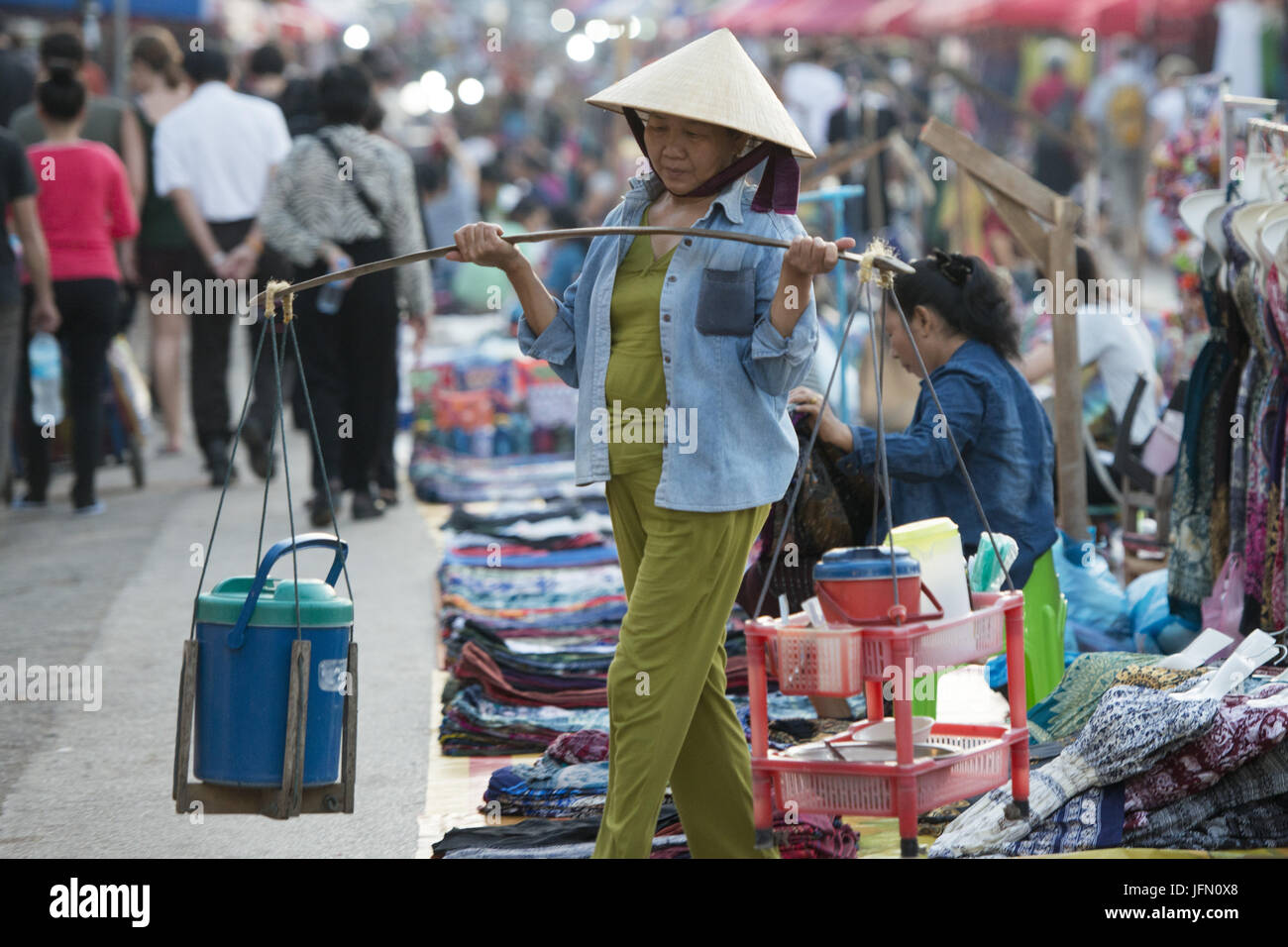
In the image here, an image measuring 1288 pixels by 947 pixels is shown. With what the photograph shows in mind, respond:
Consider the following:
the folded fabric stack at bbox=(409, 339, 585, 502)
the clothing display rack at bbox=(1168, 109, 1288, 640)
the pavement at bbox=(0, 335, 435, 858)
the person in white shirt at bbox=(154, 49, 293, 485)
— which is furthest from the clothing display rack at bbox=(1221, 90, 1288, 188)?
the person in white shirt at bbox=(154, 49, 293, 485)


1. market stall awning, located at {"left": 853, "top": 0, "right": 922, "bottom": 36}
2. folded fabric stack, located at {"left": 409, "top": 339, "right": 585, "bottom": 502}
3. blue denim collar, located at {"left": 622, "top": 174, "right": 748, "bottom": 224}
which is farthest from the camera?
market stall awning, located at {"left": 853, "top": 0, "right": 922, "bottom": 36}

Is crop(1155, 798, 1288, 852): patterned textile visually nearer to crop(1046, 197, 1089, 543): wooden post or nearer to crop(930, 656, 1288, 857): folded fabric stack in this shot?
crop(930, 656, 1288, 857): folded fabric stack

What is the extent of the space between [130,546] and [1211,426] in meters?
4.81

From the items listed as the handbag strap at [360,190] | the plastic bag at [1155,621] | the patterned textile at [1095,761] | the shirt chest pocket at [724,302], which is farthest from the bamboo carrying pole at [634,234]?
the handbag strap at [360,190]

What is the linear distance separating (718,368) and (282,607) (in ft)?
3.38

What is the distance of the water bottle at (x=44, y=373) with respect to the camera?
8.53 meters

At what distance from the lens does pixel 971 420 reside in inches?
189

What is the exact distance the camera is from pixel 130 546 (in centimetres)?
766

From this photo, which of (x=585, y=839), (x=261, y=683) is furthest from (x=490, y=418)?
(x=261, y=683)

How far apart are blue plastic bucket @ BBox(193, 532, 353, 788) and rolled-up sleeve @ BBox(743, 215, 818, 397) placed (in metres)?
1.00

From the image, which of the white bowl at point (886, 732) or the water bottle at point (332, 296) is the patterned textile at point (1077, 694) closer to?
the white bowl at point (886, 732)

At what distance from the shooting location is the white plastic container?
3.71 m
